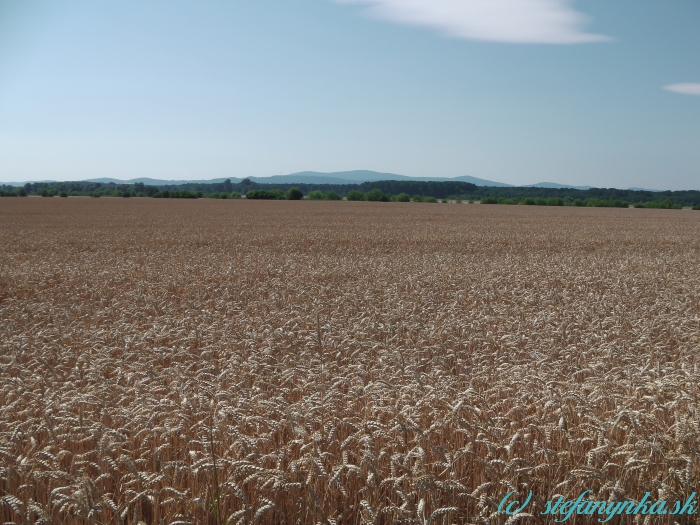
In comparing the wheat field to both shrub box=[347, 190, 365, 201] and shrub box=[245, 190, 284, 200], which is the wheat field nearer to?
shrub box=[245, 190, 284, 200]

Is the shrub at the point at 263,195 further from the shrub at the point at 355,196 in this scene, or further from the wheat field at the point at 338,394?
the wheat field at the point at 338,394

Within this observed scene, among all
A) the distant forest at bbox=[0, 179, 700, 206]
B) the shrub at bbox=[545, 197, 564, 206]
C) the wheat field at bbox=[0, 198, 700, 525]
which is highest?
the distant forest at bbox=[0, 179, 700, 206]

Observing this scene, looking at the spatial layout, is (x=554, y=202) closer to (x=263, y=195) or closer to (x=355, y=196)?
(x=355, y=196)

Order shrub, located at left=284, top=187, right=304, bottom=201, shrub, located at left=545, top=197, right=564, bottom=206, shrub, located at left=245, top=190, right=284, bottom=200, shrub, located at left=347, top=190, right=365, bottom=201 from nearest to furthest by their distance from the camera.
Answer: shrub, located at left=545, top=197, right=564, bottom=206 < shrub, located at left=245, top=190, right=284, bottom=200 < shrub, located at left=284, top=187, right=304, bottom=201 < shrub, located at left=347, top=190, right=365, bottom=201

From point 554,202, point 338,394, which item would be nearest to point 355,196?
point 554,202

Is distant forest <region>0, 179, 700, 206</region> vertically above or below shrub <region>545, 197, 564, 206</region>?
above

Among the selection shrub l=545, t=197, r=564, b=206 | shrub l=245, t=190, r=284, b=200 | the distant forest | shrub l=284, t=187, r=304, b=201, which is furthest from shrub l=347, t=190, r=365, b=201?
shrub l=545, t=197, r=564, b=206

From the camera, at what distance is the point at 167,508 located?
139 inches

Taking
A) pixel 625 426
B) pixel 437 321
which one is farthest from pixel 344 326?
pixel 625 426

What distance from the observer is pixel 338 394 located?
5.07 metres

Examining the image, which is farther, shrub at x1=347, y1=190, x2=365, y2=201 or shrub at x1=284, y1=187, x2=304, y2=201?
shrub at x1=347, y1=190, x2=365, y2=201

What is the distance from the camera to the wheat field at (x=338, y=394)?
360 cm

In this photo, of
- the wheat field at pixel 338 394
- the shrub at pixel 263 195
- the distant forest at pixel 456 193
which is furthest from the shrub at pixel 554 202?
the wheat field at pixel 338 394

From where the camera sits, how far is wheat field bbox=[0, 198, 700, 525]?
3.60 m
